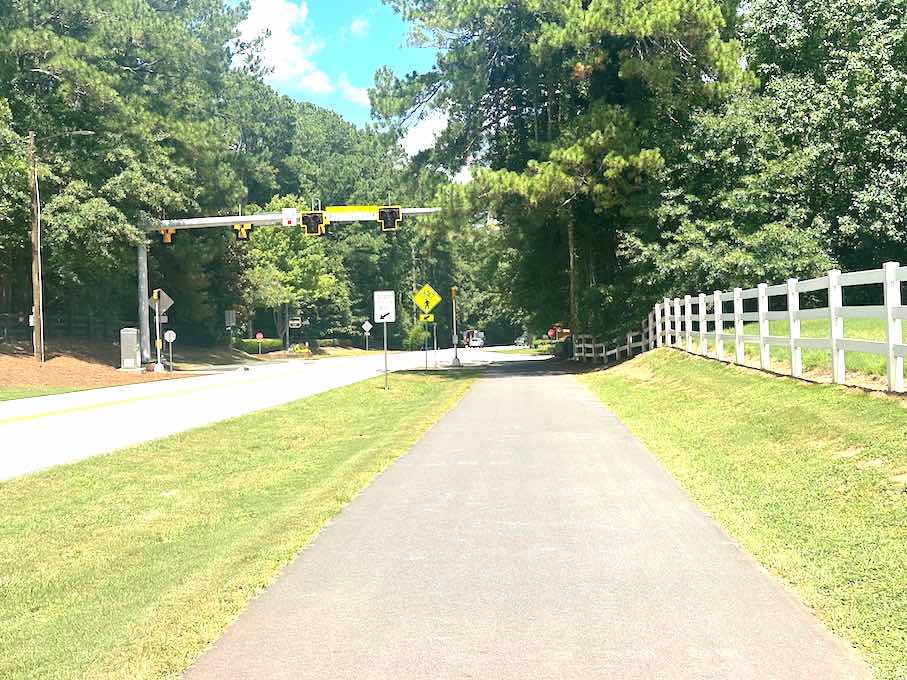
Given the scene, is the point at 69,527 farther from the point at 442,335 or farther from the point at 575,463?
the point at 442,335

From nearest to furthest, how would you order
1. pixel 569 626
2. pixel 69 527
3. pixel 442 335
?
1. pixel 569 626
2. pixel 69 527
3. pixel 442 335

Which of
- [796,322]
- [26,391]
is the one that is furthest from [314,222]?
[796,322]

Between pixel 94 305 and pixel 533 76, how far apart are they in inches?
1282

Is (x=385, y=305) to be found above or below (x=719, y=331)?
above

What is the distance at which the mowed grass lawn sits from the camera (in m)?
5.68

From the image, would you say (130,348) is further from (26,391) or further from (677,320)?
(677,320)

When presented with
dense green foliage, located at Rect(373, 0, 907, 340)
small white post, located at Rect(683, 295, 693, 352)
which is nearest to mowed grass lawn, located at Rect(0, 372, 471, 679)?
small white post, located at Rect(683, 295, 693, 352)

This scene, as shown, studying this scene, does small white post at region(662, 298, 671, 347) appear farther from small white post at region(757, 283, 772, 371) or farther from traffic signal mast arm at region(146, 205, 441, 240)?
traffic signal mast arm at region(146, 205, 441, 240)

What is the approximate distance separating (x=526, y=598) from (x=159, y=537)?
419 centimetres

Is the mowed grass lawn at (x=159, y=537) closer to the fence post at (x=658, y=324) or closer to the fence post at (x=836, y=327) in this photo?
the fence post at (x=836, y=327)

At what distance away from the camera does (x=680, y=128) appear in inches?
1404

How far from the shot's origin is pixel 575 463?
12.0 metres

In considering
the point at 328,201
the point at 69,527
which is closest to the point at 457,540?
the point at 69,527

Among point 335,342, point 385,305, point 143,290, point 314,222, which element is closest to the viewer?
point 385,305
